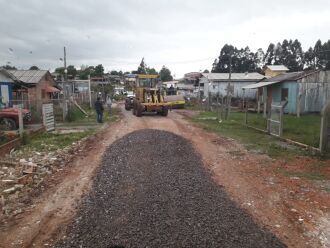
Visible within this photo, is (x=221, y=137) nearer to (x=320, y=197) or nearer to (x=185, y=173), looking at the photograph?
(x=185, y=173)

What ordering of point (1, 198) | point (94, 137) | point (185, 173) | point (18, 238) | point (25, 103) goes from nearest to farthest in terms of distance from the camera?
point (18, 238) < point (1, 198) < point (185, 173) < point (94, 137) < point (25, 103)

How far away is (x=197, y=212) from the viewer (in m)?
6.42

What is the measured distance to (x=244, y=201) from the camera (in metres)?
7.23

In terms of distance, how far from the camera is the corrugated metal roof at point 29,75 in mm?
31062

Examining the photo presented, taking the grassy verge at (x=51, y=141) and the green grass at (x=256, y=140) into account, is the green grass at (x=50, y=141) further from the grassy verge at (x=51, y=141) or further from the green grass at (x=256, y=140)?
the green grass at (x=256, y=140)

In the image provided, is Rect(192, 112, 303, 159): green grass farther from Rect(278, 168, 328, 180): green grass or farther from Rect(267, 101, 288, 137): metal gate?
Rect(278, 168, 328, 180): green grass

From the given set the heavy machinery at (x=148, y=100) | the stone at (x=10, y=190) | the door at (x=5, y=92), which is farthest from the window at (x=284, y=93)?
the stone at (x=10, y=190)

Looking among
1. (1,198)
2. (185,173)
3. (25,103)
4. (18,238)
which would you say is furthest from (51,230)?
(25,103)

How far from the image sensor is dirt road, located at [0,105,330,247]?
5719 mm

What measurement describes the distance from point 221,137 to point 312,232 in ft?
34.2

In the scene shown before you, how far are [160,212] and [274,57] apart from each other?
93.8 m

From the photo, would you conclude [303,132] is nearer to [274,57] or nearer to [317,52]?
[317,52]

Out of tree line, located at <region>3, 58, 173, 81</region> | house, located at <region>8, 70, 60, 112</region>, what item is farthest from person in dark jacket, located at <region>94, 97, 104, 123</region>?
tree line, located at <region>3, 58, 173, 81</region>

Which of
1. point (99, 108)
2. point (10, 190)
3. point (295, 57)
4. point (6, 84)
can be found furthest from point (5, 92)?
point (295, 57)
